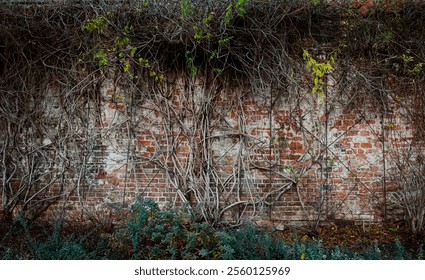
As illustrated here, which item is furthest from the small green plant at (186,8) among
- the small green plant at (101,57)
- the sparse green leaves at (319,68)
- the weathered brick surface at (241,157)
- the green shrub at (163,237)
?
the green shrub at (163,237)

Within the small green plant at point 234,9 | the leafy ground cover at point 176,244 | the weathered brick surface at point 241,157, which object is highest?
the small green plant at point 234,9

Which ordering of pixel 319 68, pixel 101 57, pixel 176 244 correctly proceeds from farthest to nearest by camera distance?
1. pixel 319 68
2. pixel 101 57
3. pixel 176 244

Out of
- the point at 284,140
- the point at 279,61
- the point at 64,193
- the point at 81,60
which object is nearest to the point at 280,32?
the point at 279,61

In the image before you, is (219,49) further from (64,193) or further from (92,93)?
(64,193)

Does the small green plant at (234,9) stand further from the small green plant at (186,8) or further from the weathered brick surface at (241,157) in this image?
the weathered brick surface at (241,157)

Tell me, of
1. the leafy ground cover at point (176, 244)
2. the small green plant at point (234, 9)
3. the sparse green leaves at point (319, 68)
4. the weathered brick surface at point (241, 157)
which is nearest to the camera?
the leafy ground cover at point (176, 244)

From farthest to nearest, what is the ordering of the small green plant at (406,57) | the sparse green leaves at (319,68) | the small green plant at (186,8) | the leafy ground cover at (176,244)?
the small green plant at (406,57) → the sparse green leaves at (319,68) → the small green plant at (186,8) → the leafy ground cover at (176,244)

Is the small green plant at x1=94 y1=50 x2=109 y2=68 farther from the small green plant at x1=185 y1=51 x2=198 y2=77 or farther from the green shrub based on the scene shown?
the green shrub

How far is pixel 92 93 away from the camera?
514 centimetres

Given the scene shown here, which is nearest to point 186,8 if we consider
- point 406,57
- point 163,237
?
point 163,237

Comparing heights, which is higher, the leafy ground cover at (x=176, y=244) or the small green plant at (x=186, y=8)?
the small green plant at (x=186, y=8)

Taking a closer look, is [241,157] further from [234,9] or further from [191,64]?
[234,9]

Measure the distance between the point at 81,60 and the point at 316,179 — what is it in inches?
142

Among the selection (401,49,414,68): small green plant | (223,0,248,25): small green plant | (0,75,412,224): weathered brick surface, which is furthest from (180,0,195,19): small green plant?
(401,49,414,68): small green plant
